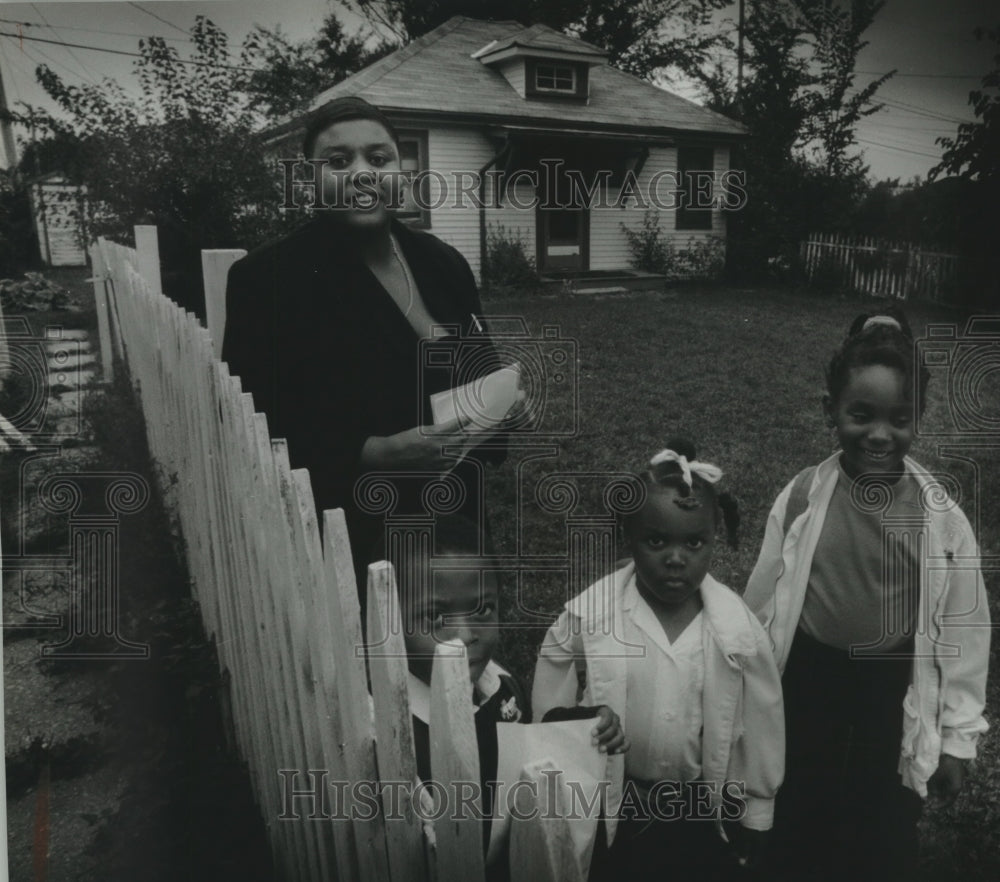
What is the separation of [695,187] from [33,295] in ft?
3.96

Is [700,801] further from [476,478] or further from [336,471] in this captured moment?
[336,471]

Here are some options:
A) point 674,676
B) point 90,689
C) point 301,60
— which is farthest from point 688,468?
point 90,689

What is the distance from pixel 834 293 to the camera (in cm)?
157

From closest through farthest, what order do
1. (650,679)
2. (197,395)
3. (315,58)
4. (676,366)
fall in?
(650,679)
(315,58)
(197,395)
(676,366)

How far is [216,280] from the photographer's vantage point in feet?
5.67

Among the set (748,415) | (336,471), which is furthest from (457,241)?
(748,415)

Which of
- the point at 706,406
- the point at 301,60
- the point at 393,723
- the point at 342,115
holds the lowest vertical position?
the point at 393,723

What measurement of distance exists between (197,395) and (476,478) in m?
0.65

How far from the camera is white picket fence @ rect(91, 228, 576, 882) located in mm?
780

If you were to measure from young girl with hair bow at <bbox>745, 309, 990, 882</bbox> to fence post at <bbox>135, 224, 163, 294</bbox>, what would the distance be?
1331 millimetres

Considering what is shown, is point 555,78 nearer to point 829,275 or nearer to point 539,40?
point 539,40

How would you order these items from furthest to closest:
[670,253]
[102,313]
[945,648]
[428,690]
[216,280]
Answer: [102,313] < [216,280] < [670,253] < [945,648] < [428,690]

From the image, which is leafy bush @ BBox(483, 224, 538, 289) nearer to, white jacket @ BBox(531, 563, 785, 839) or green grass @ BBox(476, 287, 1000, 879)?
green grass @ BBox(476, 287, 1000, 879)

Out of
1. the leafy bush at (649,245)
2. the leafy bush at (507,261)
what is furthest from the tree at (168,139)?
the leafy bush at (649,245)
